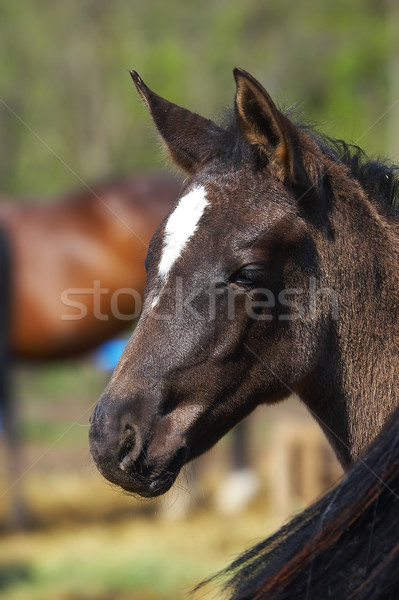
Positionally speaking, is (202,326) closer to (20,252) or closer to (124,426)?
(124,426)

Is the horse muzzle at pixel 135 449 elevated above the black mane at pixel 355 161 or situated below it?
below

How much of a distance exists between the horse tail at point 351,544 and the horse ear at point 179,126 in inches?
47.7

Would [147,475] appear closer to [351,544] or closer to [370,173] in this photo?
[351,544]

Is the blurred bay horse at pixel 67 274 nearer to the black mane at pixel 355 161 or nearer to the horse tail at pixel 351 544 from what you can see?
the black mane at pixel 355 161

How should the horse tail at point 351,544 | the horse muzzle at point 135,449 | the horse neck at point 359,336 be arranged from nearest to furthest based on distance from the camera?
the horse tail at point 351,544
the horse muzzle at point 135,449
the horse neck at point 359,336

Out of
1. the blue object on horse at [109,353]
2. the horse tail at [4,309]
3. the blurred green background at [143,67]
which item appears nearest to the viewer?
the horse tail at [4,309]

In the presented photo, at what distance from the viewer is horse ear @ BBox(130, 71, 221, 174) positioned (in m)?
2.58

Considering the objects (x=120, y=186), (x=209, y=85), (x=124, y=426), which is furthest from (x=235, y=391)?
(x=209, y=85)

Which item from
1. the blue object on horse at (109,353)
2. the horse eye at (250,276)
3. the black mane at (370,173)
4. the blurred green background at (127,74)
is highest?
the blurred green background at (127,74)

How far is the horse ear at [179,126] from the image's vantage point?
2.58 metres

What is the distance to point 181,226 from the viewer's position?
2.32m

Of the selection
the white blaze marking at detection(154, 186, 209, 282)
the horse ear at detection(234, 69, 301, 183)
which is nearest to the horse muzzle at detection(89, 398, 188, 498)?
the white blaze marking at detection(154, 186, 209, 282)

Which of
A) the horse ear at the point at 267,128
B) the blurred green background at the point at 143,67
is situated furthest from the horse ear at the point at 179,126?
the blurred green background at the point at 143,67

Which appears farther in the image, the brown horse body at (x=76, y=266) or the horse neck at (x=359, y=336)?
the brown horse body at (x=76, y=266)
